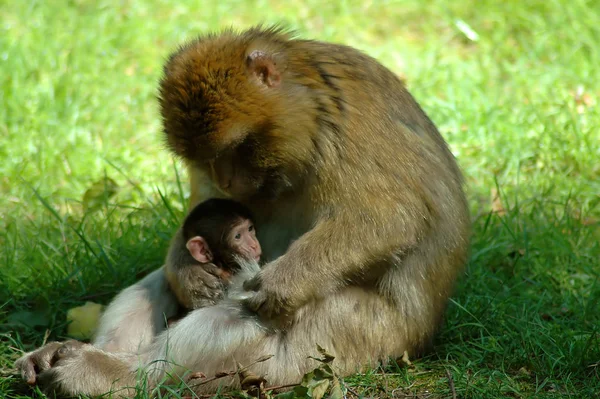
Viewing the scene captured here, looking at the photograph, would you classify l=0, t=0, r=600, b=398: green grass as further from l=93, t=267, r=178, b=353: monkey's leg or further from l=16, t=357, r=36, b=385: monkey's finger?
l=93, t=267, r=178, b=353: monkey's leg

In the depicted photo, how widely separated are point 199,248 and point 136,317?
1.72 feet

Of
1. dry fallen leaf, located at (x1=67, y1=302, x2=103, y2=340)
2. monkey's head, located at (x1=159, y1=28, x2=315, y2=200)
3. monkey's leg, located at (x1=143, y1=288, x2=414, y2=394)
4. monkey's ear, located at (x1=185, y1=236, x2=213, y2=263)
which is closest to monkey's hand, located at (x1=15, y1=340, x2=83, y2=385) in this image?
monkey's leg, located at (x1=143, y1=288, x2=414, y2=394)

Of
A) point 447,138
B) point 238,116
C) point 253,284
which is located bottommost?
point 253,284

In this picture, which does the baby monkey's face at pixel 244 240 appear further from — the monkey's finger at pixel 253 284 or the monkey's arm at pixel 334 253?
the monkey's arm at pixel 334 253

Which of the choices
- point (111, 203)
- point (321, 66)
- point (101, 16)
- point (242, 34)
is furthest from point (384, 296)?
point (101, 16)

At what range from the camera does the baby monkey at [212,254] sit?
4887mm

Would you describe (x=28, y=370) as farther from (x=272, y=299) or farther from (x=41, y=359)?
(x=272, y=299)

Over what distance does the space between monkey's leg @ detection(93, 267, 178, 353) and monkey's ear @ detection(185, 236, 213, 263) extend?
33cm

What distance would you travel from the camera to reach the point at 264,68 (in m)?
4.46

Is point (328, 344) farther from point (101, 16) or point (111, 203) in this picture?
point (101, 16)

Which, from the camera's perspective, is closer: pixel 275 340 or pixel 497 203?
pixel 275 340

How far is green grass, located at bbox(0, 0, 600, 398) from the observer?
16.6 feet

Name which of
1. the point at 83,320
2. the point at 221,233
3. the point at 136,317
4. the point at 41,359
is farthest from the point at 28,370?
the point at 221,233

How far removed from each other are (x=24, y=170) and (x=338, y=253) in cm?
370
